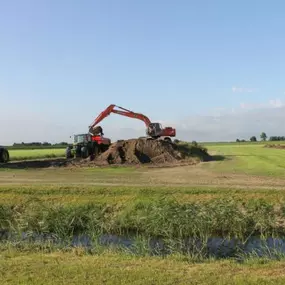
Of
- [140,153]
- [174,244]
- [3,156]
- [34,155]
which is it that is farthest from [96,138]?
[174,244]

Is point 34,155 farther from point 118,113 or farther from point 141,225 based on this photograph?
point 141,225

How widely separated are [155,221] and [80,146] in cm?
2805

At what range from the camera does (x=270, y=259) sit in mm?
9445

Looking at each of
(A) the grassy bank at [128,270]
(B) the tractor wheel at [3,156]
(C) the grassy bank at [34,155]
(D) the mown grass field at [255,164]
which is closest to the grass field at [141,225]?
(A) the grassy bank at [128,270]

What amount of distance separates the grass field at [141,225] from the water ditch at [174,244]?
0.15 metres

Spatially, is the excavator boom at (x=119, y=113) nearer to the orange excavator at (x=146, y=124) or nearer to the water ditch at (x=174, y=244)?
the orange excavator at (x=146, y=124)

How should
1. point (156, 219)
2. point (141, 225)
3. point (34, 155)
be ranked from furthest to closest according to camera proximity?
point (34, 155) → point (141, 225) → point (156, 219)

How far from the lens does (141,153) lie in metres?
38.9

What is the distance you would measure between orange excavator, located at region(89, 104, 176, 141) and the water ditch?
28.2 meters

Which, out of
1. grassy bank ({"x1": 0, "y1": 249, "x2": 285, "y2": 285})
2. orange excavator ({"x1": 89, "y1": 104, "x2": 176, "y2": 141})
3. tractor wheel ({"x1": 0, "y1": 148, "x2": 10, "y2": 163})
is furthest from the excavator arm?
grassy bank ({"x1": 0, "y1": 249, "x2": 285, "y2": 285})

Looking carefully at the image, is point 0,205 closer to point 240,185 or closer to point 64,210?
point 64,210

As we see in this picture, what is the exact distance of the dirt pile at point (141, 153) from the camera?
121 ft

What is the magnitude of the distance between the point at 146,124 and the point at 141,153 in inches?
229

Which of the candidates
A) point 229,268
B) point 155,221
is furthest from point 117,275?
point 155,221
